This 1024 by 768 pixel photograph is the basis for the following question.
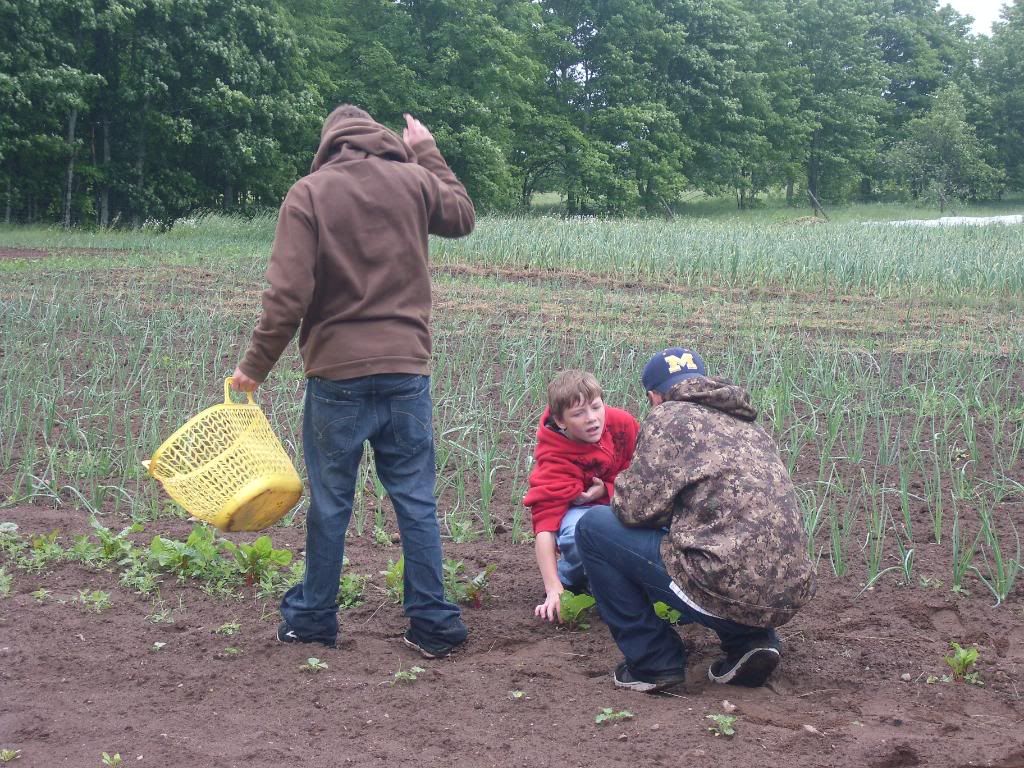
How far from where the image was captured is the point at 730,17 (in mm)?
40531

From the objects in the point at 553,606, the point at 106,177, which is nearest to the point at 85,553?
the point at 553,606

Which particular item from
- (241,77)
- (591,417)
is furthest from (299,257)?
(241,77)

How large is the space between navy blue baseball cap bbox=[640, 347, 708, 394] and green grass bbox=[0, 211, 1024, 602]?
45.0 inches

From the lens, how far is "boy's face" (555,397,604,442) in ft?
11.0

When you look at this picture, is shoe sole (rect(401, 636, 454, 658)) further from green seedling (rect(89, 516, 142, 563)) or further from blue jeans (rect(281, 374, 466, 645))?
green seedling (rect(89, 516, 142, 563))

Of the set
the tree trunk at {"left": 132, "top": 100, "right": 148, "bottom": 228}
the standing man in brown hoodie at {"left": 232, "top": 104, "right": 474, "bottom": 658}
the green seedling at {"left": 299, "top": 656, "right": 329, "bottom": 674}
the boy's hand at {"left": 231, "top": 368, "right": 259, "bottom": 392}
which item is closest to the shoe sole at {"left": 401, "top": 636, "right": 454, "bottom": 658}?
the standing man in brown hoodie at {"left": 232, "top": 104, "right": 474, "bottom": 658}

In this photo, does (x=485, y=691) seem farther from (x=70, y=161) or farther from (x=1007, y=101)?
(x=1007, y=101)

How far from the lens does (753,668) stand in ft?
9.99

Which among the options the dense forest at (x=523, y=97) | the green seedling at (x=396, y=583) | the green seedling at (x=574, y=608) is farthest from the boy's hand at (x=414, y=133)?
the dense forest at (x=523, y=97)

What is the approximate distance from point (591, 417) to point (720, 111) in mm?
39319

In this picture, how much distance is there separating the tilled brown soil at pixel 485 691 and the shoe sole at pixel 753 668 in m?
0.05

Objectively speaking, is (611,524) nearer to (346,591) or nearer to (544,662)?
(544,662)

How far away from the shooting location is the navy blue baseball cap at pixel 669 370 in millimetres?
3109

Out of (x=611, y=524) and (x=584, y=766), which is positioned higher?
(x=611, y=524)
